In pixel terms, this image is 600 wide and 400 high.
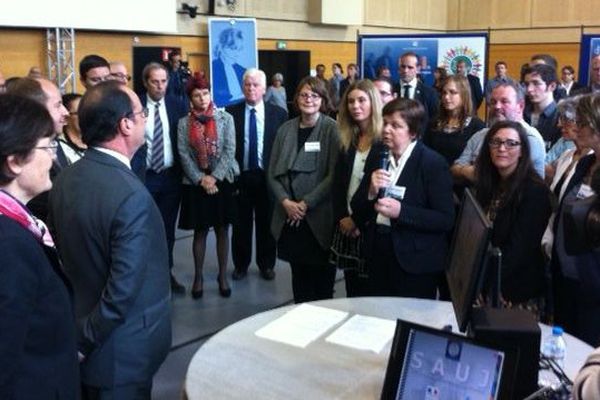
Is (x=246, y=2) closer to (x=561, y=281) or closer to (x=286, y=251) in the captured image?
(x=286, y=251)

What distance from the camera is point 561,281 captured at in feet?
9.06

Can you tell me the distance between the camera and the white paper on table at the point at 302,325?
211 centimetres

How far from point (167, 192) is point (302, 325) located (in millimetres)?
2592

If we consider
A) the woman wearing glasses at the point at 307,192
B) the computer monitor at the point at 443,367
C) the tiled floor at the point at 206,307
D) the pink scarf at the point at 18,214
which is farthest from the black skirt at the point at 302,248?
the pink scarf at the point at 18,214

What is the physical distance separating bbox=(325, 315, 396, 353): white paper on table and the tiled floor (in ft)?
4.34

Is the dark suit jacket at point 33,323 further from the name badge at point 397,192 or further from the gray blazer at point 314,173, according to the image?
the gray blazer at point 314,173

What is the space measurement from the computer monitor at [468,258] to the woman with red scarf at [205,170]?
275cm

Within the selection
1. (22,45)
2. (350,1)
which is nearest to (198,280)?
(22,45)

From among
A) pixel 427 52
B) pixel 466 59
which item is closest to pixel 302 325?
pixel 466 59

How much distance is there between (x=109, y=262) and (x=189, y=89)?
8.87 feet

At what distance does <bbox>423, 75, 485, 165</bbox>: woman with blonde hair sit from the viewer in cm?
392

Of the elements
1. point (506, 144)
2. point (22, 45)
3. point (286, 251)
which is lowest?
point (286, 251)

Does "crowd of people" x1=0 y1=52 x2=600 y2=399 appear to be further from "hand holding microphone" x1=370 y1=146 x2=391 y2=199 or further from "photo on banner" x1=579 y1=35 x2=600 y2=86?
"photo on banner" x1=579 y1=35 x2=600 y2=86

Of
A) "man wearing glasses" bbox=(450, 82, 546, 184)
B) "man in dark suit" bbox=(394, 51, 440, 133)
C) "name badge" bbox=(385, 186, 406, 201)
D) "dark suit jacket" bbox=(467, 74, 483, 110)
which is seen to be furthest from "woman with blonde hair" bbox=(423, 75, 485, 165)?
"dark suit jacket" bbox=(467, 74, 483, 110)
